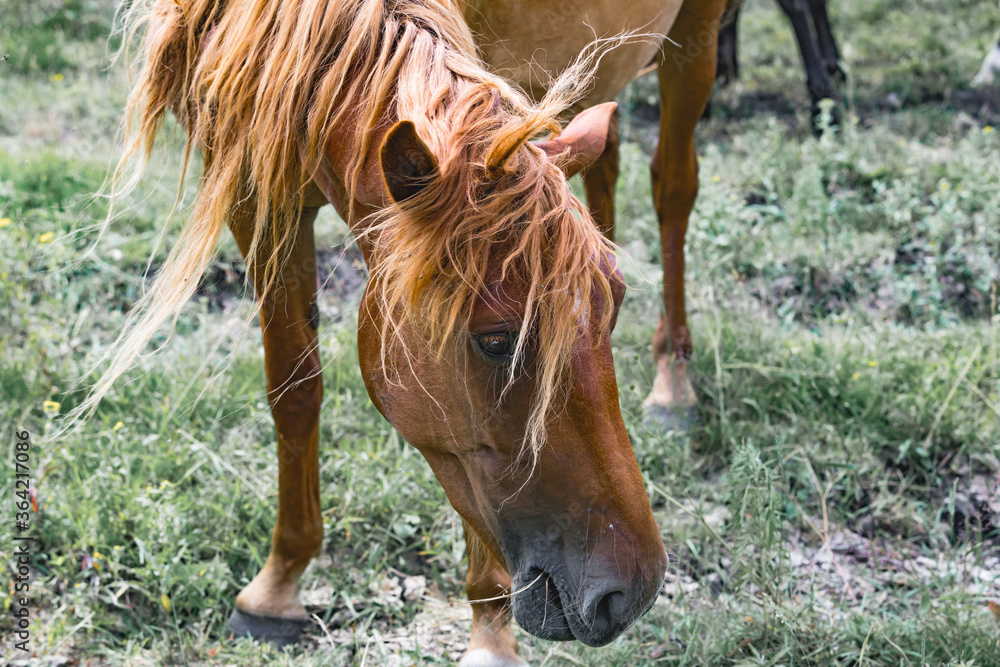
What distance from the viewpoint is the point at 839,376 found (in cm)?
286

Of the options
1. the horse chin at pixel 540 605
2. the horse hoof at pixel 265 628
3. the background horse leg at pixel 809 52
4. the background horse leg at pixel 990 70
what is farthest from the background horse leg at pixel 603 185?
the background horse leg at pixel 990 70

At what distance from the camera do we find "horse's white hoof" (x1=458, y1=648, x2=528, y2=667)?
1971mm

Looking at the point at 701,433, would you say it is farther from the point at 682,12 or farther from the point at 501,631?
the point at 682,12

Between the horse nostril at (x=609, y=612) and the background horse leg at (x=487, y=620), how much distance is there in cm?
63

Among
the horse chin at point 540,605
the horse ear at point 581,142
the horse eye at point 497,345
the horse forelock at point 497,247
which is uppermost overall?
the horse ear at point 581,142

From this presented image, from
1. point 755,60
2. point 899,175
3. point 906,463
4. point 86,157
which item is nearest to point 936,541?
point 906,463

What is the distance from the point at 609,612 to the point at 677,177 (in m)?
2.10

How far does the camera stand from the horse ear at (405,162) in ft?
3.78

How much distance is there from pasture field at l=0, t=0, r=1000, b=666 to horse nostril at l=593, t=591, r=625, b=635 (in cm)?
54

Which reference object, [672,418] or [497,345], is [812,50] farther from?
[497,345]

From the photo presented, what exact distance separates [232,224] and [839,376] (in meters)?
2.14

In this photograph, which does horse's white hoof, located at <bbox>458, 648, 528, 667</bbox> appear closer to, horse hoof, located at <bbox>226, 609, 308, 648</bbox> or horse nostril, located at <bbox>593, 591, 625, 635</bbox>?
horse hoof, located at <bbox>226, 609, 308, 648</bbox>

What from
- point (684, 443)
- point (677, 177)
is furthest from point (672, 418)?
point (677, 177)

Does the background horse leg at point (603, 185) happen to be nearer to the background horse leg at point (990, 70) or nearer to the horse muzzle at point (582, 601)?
the horse muzzle at point (582, 601)
